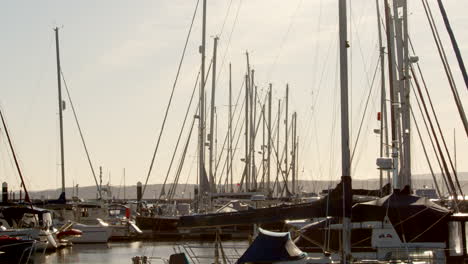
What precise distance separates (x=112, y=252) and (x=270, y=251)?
30.1m

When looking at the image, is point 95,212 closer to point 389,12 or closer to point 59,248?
point 59,248

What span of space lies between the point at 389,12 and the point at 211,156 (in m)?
29.4

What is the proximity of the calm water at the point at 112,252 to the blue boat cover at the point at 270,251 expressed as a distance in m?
17.4

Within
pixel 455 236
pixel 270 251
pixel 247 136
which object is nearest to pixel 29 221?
pixel 270 251

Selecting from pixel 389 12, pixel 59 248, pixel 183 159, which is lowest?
pixel 59 248

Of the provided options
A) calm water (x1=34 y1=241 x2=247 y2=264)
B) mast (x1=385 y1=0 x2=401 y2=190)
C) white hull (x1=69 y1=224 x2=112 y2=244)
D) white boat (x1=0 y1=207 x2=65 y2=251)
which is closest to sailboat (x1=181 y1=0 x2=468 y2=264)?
mast (x1=385 y1=0 x2=401 y2=190)

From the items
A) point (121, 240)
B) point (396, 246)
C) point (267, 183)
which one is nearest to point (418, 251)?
point (396, 246)

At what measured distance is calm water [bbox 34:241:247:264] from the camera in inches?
1839

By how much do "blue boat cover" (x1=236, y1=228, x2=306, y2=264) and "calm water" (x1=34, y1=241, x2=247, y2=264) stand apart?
57.0 feet

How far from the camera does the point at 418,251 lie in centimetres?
2773

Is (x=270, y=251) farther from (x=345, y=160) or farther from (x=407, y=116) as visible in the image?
(x=407, y=116)

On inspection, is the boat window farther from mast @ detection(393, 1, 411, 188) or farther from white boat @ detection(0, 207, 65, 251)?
white boat @ detection(0, 207, 65, 251)

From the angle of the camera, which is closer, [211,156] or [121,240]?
[121,240]

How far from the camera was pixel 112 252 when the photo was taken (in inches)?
2101
